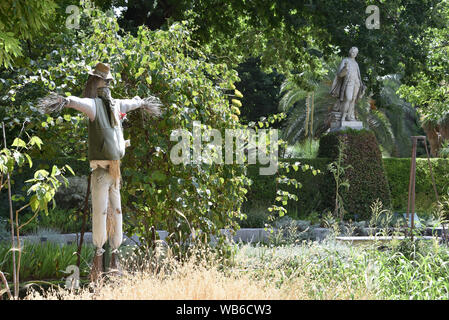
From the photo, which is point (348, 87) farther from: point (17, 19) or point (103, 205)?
point (103, 205)

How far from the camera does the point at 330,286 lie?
14.6ft

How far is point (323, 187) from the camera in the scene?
1280 centimetres

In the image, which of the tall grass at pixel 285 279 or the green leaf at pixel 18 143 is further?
the green leaf at pixel 18 143

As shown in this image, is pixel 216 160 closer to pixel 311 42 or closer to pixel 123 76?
pixel 123 76

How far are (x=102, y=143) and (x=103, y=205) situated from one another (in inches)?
16.9

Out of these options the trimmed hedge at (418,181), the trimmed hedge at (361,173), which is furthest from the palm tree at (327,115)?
the trimmed hedge at (361,173)

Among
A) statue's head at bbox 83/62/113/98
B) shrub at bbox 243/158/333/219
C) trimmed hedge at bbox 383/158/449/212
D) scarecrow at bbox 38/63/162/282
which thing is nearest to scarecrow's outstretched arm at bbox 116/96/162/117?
scarecrow at bbox 38/63/162/282

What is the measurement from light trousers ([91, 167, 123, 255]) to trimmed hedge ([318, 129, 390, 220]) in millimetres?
8627

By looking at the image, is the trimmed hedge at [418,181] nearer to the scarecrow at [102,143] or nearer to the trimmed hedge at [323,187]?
the trimmed hedge at [323,187]

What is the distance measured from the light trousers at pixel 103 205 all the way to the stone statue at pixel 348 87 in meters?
9.88

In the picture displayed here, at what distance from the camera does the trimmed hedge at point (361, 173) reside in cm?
1212

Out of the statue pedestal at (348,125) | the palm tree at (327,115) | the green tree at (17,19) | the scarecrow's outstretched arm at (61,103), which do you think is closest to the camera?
the scarecrow's outstretched arm at (61,103)
